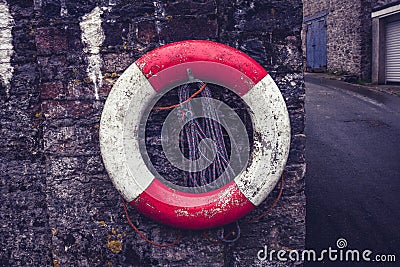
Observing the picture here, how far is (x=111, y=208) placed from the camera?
2270mm

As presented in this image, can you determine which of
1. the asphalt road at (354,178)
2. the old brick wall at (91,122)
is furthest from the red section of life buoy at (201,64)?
the asphalt road at (354,178)

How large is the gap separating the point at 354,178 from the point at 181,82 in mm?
2849

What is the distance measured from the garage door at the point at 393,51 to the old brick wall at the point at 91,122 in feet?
30.4

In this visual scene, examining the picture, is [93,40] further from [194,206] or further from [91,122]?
[194,206]

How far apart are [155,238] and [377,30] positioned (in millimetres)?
10022

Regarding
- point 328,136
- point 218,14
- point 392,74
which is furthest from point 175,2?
point 392,74

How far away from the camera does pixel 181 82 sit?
2.10 m

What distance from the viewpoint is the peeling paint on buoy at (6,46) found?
7.48 feet

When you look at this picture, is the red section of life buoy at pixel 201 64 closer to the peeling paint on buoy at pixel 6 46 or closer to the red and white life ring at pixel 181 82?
the red and white life ring at pixel 181 82

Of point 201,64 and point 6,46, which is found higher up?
point 6,46

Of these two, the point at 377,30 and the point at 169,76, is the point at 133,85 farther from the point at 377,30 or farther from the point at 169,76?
the point at 377,30

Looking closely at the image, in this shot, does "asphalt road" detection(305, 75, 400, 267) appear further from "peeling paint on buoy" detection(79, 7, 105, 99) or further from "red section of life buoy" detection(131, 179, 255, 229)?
"peeling paint on buoy" detection(79, 7, 105, 99)

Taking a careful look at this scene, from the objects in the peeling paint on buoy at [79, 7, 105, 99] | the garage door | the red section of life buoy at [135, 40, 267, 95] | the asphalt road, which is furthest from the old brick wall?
the garage door

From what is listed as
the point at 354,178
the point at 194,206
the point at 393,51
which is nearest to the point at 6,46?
the point at 194,206
